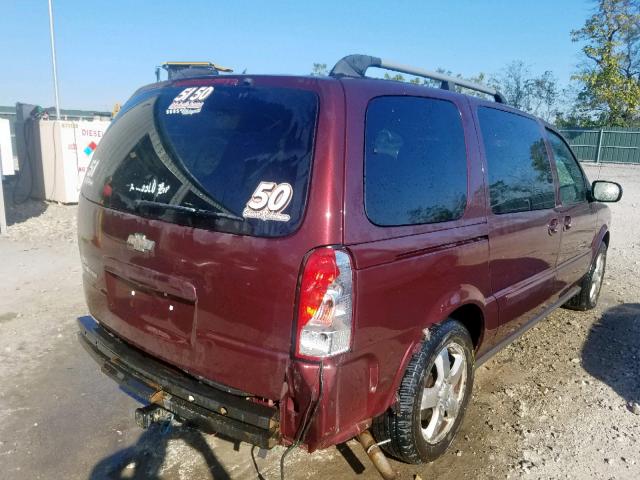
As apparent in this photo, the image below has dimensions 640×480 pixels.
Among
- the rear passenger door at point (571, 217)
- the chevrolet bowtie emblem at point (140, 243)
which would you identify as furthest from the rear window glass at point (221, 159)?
the rear passenger door at point (571, 217)

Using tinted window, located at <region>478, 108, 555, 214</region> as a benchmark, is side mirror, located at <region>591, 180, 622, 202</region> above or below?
below

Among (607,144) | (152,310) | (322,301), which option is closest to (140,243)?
(152,310)

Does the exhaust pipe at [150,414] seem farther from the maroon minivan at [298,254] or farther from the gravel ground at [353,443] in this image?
the gravel ground at [353,443]

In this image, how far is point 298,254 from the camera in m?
2.01

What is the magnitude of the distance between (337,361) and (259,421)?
0.40 metres

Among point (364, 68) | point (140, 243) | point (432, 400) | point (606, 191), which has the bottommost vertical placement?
point (432, 400)

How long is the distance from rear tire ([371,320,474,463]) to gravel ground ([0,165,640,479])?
0.19m

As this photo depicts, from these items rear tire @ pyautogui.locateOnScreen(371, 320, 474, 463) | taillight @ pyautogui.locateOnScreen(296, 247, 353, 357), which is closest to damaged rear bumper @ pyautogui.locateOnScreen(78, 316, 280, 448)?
taillight @ pyautogui.locateOnScreen(296, 247, 353, 357)

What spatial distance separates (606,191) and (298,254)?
3.70 m

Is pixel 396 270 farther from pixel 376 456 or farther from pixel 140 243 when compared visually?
pixel 140 243

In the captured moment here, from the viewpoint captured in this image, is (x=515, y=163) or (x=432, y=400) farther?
(x=515, y=163)

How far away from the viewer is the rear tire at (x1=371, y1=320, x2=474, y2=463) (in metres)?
2.52

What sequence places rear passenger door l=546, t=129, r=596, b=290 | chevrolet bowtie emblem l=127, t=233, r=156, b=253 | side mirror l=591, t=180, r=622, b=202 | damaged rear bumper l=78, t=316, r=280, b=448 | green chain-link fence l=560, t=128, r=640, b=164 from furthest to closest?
1. green chain-link fence l=560, t=128, r=640, b=164
2. side mirror l=591, t=180, r=622, b=202
3. rear passenger door l=546, t=129, r=596, b=290
4. chevrolet bowtie emblem l=127, t=233, r=156, b=253
5. damaged rear bumper l=78, t=316, r=280, b=448

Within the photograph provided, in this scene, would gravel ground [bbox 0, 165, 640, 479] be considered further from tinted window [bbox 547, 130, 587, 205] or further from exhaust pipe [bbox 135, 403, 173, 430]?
tinted window [bbox 547, 130, 587, 205]
